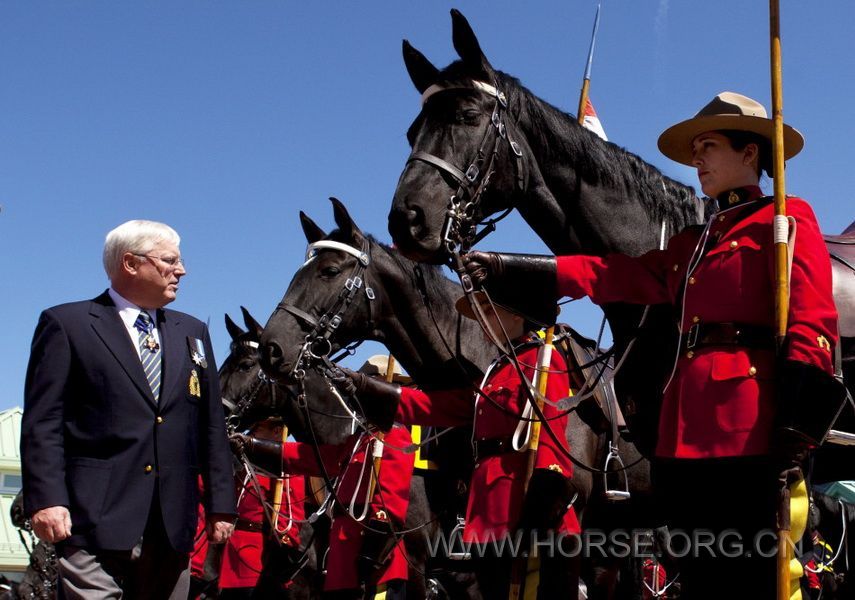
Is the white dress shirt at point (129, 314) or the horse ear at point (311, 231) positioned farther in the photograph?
the horse ear at point (311, 231)

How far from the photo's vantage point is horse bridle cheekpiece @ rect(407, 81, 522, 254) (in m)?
4.71

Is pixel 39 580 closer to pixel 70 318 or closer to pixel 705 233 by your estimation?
pixel 70 318

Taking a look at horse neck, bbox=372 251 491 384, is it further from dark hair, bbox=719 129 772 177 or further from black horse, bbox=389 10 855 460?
dark hair, bbox=719 129 772 177

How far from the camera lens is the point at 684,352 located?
13.4 feet

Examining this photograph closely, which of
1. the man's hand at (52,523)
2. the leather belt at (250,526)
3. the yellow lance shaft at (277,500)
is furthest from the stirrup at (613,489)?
the leather belt at (250,526)

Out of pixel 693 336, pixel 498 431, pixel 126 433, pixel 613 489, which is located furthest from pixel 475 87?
pixel 613 489

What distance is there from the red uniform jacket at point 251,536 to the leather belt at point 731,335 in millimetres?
7197

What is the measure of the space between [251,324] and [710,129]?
27.6 ft

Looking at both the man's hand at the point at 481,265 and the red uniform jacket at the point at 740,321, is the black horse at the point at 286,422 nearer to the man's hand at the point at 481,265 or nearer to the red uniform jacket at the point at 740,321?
the man's hand at the point at 481,265

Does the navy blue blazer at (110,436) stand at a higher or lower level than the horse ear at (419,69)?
lower

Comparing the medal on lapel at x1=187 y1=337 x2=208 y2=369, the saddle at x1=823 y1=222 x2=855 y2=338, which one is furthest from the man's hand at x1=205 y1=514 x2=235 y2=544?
the saddle at x1=823 y1=222 x2=855 y2=338

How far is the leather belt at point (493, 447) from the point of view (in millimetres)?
5949

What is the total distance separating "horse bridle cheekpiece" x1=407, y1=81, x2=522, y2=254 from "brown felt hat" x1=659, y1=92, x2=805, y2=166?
2.57 ft

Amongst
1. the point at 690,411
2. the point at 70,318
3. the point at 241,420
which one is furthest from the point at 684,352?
the point at 241,420
